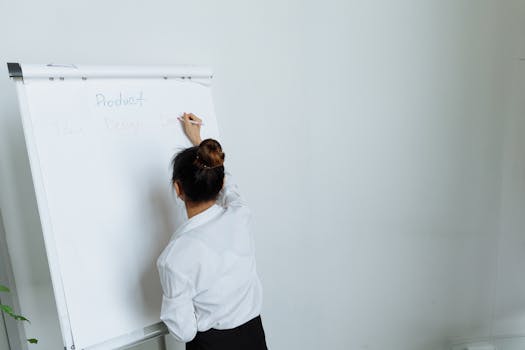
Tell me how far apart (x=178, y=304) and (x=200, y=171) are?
0.39m

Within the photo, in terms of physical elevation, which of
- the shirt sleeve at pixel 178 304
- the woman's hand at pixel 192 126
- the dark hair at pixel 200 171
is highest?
the woman's hand at pixel 192 126

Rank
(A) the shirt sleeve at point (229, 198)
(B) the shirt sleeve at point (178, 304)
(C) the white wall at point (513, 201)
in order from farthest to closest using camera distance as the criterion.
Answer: (C) the white wall at point (513, 201) → (A) the shirt sleeve at point (229, 198) → (B) the shirt sleeve at point (178, 304)

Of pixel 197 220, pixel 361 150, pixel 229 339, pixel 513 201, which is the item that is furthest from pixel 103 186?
pixel 513 201

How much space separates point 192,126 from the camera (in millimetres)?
1570

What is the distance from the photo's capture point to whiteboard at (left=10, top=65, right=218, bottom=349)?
123cm

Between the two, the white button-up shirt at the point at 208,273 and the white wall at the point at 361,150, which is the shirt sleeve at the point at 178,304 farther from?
the white wall at the point at 361,150

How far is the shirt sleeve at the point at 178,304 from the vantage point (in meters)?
1.18

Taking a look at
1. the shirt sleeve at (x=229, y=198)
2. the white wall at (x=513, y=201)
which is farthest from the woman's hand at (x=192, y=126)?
the white wall at (x=513, y=201)

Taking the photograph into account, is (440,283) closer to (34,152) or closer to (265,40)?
(265,40)

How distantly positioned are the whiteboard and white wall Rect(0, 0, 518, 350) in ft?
1.16

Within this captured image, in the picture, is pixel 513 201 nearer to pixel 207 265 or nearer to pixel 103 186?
pixel 207 265

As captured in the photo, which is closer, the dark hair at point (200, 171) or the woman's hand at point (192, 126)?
the dark hair at point (200, 171)

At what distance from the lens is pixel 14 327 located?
5.06 feet

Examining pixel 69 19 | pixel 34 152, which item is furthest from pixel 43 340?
pixel 69 19
